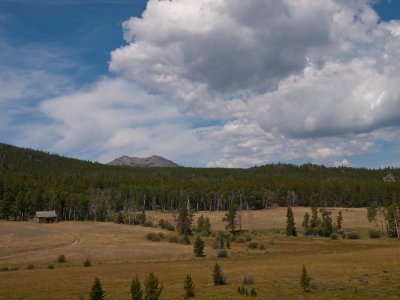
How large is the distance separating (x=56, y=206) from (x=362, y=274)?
130 meters

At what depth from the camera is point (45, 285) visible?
45875 mm

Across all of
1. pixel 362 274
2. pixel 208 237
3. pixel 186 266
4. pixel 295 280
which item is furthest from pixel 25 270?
pixel 208 237

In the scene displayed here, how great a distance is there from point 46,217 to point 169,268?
98.5 m

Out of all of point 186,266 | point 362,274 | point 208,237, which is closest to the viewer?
point 362,274

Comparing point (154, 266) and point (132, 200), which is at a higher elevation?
point (132, 200)

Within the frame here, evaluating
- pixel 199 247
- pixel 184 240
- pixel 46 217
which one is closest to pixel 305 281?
pixel 199 247

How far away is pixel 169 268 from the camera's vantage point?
199 ft

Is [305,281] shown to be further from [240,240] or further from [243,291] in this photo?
[240,240]

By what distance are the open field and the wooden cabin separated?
28722mm

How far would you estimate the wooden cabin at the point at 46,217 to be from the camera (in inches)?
5758

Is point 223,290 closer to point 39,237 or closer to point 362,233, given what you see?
point 39,237

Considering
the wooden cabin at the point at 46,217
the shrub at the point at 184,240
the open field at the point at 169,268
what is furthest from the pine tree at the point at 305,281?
the wooden cabin at the point at 46,217

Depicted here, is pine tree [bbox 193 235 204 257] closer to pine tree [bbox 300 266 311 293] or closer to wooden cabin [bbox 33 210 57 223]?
pine tree [bbox 300 266 311 293]

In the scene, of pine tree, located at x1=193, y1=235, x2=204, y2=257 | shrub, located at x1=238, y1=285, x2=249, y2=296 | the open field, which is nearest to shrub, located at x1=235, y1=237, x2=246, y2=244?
the open field
